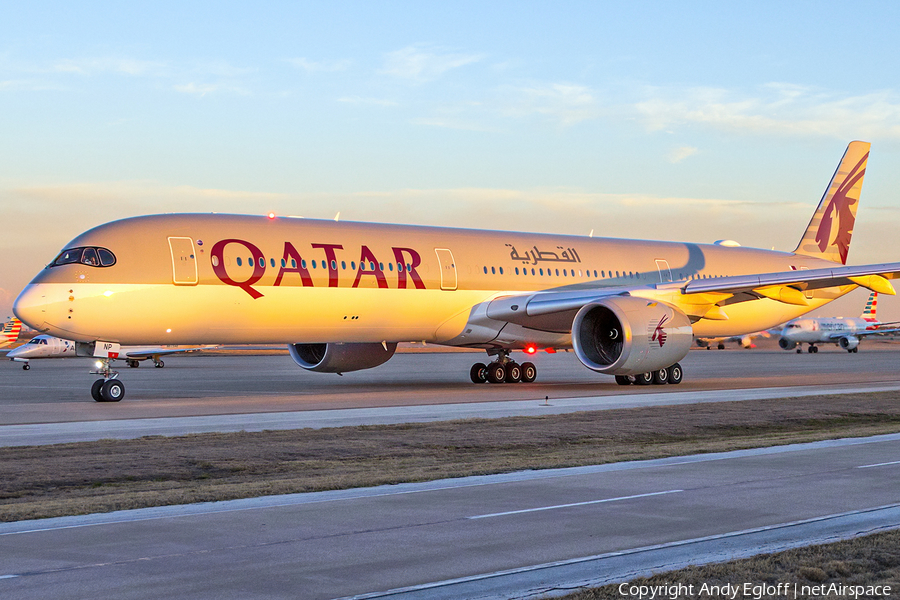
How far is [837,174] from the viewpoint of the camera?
3578cm

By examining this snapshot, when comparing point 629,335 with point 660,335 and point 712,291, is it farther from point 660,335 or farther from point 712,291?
point 712,291

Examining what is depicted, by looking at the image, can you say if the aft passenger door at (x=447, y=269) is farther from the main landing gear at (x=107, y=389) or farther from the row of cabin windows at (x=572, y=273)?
the main landing gear at (x=107, y=389)

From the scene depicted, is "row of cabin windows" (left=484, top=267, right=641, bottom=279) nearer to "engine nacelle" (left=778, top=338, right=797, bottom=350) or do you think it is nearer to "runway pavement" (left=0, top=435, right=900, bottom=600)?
"runway pavement" (left=0, top=435, right=900, bottom=600)

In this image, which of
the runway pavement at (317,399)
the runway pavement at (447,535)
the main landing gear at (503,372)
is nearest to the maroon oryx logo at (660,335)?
the runway pavement at (317,399)

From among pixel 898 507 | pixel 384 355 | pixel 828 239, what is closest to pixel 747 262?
pixel 828 239

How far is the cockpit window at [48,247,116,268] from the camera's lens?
2095 centimetres

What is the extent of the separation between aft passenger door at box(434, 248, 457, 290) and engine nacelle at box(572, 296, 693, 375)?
3.45 meters

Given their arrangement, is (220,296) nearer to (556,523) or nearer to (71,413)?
(71,413)

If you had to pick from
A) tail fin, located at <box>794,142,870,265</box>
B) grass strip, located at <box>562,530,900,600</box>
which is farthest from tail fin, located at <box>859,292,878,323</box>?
grass strip, located at <box>562,530,900,600</box>

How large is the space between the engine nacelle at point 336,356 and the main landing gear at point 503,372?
2.82m

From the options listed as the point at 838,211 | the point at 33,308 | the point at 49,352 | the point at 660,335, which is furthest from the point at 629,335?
the point at 49,352

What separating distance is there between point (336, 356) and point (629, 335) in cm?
813

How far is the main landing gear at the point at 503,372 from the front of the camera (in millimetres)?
28984

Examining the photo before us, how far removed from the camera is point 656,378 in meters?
27.4
